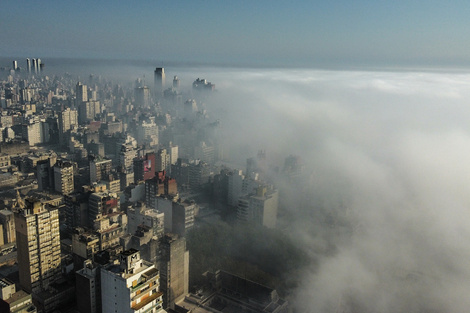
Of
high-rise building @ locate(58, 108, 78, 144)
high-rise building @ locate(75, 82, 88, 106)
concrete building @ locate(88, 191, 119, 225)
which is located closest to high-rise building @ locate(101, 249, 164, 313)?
concrete building @ locate(88, 191, 119, 225)

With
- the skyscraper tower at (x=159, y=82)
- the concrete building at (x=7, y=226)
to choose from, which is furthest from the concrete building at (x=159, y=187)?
the skyscraper tower at (x=159, y=82)

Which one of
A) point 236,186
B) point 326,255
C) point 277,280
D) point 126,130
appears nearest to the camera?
point 277,280

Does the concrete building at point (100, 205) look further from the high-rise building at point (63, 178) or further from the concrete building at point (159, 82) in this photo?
the concrete building at point (159, 82)

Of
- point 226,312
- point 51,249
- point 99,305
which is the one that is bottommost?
point 226,312

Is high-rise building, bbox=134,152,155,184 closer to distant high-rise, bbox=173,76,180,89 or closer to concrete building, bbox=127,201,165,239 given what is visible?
concrete building, bbox=127,201,165,239

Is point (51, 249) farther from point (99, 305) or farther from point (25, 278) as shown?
point (99, 305)

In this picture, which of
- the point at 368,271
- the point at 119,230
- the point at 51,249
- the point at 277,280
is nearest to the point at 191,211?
the point at 119,230

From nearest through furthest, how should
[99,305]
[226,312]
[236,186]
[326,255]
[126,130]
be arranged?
[99,305] → [226,312] → [326,255] → [236,186] → [126,130]
